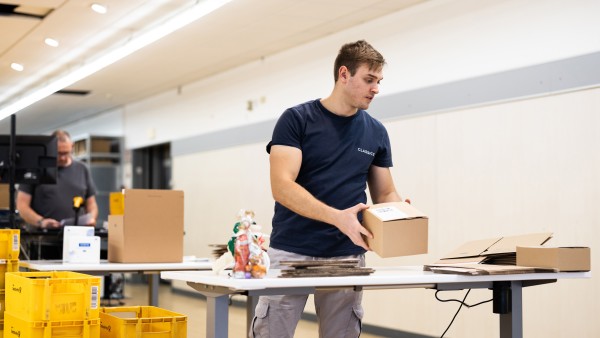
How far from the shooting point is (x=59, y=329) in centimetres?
373

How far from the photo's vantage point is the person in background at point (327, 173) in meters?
2.84

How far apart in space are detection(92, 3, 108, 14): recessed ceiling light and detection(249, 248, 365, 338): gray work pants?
14.4 ft

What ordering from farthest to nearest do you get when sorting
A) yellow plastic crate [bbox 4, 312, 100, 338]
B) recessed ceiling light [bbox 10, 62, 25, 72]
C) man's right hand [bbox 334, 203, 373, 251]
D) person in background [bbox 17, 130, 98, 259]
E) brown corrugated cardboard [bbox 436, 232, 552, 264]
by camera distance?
recessed ceiling light [bbox 10, 62, 25, 72], person in background [bbox 17, 130, 98, 259], yellow plastic crate [bbox 4, 312, 100, 338], brown corrugated cardboard [bbox 436, 232, 552, 264], man's right hand [bbox 334, 203, 373, 251]

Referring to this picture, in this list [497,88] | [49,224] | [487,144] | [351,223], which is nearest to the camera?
[351,223]

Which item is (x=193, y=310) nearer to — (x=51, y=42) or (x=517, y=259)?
(x=51, y=42)

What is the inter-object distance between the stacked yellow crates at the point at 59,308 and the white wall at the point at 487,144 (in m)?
2.95

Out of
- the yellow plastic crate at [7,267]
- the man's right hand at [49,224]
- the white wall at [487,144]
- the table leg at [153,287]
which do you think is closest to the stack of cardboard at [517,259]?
the white wall at [487,144]

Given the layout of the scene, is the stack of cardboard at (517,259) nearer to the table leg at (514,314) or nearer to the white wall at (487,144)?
the table leg at (514,314)

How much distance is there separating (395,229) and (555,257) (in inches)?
25.7

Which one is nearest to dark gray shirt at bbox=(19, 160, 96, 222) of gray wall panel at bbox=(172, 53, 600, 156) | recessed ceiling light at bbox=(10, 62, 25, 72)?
gray wall panel at bbox=(172, 53, 600, 156)

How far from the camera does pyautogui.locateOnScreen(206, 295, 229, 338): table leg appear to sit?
255 cm

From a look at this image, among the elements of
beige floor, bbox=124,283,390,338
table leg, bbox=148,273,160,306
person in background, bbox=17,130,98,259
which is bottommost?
beige floor, bbox=124,283,390,338

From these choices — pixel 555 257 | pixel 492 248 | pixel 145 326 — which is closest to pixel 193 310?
pixel 145 326

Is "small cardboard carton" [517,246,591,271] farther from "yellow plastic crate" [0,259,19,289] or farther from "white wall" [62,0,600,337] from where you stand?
"yellow plastic crate" [0,259,19,289]
